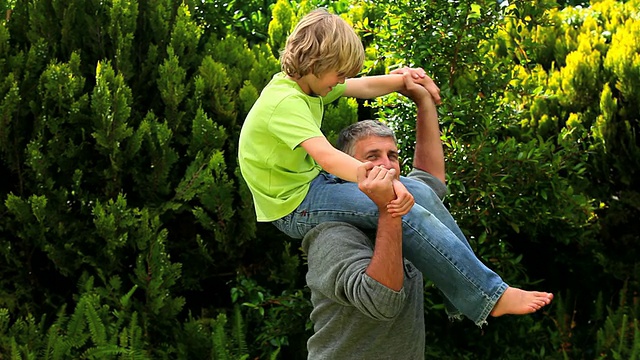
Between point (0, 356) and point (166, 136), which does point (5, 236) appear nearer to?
point (0, 356)

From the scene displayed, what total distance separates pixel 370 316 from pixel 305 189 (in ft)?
1.72

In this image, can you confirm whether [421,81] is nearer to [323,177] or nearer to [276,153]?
[323,177]

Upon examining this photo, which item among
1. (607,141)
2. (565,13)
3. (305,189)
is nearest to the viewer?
(305,189)

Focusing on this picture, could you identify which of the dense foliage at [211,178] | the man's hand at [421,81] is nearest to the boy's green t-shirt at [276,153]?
the man's hand at [421,81]

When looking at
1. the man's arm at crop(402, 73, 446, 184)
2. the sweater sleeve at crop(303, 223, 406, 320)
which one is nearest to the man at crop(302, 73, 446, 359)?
the sweater sleeve at crop(303, 223, 406, 320)

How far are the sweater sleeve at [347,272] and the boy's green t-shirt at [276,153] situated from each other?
0.16 m

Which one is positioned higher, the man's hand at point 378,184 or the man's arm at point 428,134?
the man's hand at point 378,184

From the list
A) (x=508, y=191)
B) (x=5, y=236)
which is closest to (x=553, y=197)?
(x=508, y=191)

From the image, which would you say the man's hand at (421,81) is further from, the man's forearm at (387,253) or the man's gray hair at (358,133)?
the man's forearm at (387,253)

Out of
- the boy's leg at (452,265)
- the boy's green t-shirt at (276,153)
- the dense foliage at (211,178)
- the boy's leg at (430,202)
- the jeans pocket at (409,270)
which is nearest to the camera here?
the boy's leg at (452,265)

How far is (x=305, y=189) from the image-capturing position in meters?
3.37

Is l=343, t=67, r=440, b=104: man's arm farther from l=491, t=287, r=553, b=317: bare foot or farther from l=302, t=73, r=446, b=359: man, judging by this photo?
l=491, t=287, r=553, b=317: bare foot

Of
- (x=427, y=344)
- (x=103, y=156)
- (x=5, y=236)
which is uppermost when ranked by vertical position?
(x=103, y=156)

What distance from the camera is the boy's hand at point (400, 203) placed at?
9.71 ft
